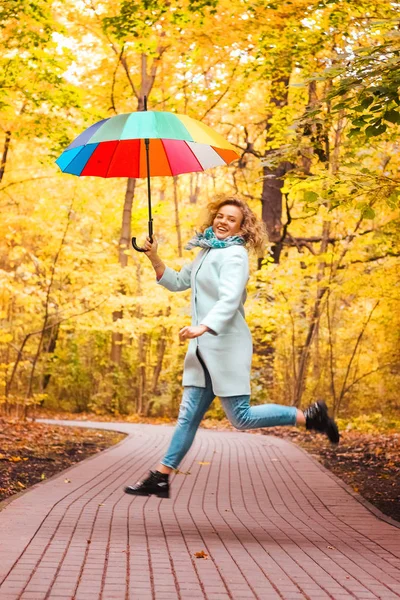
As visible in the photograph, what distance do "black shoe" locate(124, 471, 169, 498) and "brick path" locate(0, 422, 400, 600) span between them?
0.95 feet

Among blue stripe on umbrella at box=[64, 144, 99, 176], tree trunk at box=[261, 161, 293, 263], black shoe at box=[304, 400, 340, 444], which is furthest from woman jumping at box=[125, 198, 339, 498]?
tree trunk at box=[261, 161, 293, 263]

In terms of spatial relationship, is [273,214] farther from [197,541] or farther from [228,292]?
[197,541]

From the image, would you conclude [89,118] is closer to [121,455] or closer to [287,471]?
[121,455]

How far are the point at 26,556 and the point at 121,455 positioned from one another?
679cm

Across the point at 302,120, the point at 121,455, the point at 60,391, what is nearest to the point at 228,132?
the point at 60,391

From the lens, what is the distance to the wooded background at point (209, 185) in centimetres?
987

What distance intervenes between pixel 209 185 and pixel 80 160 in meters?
25.6

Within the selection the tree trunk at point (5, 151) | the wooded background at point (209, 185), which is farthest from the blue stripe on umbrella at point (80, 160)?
the tree trunk at point (5, 151)

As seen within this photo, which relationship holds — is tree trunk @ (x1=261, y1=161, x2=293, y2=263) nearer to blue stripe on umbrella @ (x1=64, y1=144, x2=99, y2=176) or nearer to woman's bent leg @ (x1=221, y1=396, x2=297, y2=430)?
blue stripe on umbrella @ (x1=64, y1=144, x2=99, y2=176)

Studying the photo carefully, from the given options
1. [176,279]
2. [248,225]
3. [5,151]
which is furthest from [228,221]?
[5,151]

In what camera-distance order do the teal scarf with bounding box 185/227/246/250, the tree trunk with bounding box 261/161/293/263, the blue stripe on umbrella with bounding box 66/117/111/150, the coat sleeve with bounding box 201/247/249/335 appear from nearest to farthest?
the coat sleeve with bounding box 201/247/249/335
the teal scarf with bounding box 185/227/246/250
the blue stripe on umbrella with bounding box 66/117/111/150
the tree trunk with bounding box 261/161/293/263

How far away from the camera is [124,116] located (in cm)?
635

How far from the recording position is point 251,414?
5.61 metres

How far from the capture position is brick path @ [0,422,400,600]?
421 cm
